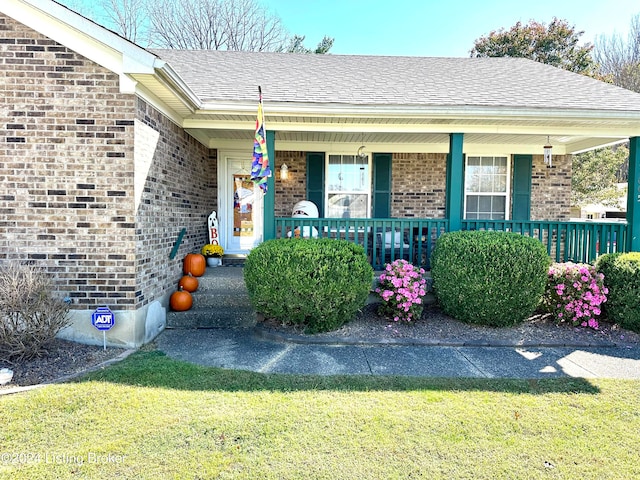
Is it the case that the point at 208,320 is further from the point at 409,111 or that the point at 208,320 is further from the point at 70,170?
the point at 409,111

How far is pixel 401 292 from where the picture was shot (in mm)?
5258

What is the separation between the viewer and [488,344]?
4.70 metres

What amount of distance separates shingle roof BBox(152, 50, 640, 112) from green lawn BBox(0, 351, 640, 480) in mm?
4029

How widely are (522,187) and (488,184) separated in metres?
0.70

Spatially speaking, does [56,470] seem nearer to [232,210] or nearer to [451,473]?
[451,473]

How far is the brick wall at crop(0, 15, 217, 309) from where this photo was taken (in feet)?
14.2

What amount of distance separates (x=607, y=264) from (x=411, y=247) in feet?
9.10

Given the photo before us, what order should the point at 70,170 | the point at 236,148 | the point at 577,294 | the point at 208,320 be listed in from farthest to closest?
the point at 236,148, the point at 208,320, the point at 577,294, the point at 70,170

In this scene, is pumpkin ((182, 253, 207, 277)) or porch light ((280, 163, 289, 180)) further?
porch light ((280, 163, 289, 180))

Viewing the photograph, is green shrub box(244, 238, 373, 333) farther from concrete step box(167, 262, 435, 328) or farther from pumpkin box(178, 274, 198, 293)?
pumpkin box(178, 274, 198, 293)

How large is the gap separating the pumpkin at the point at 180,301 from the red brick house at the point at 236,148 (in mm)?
200

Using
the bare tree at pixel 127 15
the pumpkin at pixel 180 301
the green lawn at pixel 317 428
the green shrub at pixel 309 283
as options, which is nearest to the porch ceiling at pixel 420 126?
the green shrub at pixel 309 283

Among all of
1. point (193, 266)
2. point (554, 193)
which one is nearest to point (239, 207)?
point (193, 266)

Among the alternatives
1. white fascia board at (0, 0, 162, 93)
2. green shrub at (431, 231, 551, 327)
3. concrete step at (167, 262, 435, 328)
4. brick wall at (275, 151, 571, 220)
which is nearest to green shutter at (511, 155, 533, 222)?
brick wall at (275, 151, 571, 220)
